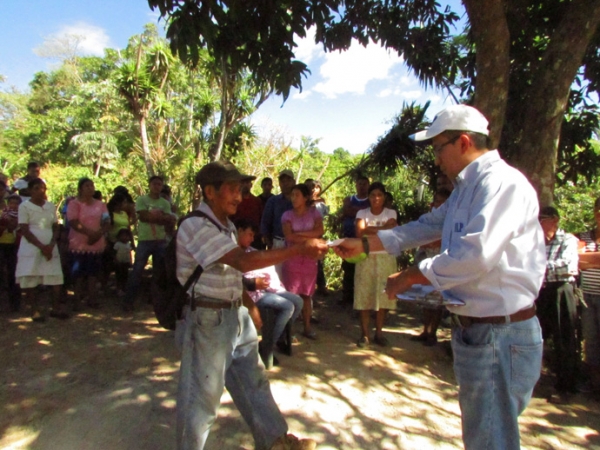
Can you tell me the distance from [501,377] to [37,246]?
5.49 metres

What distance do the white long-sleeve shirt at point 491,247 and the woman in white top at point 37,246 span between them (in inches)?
207

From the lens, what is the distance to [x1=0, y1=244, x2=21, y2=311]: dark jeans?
251 inches

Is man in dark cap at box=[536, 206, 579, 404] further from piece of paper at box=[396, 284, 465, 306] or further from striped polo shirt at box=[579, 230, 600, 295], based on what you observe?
piece of paper at box=[396, 284, 465, 306]

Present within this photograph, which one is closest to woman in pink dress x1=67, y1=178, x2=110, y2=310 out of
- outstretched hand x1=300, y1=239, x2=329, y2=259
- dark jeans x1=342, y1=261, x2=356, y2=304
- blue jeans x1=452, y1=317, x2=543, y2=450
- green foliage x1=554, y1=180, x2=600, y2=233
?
dark jeans x1=342, y1=261, x2=356, y2=304

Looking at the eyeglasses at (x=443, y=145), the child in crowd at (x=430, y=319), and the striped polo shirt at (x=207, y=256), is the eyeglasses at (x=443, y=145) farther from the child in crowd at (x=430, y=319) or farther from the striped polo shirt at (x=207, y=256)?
the child in crowd at (x=430, y=319)

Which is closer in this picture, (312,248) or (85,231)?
(312,248)

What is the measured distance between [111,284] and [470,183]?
282 inches

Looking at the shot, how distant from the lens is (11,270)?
6.43 m

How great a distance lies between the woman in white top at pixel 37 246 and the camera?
5781mm

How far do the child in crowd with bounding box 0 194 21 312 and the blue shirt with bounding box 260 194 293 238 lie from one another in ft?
10.4

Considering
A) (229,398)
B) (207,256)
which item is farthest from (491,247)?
(229,398)

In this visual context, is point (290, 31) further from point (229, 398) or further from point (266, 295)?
point (229, 398)

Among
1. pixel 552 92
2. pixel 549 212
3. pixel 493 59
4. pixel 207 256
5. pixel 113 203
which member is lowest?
pixel 207 256

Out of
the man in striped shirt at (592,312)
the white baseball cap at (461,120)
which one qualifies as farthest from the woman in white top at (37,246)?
the man in striped shirt at (592,312)
